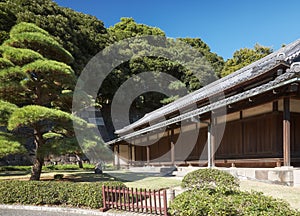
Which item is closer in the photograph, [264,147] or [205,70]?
[264,147]

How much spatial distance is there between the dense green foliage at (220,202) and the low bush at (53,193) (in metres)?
2.22

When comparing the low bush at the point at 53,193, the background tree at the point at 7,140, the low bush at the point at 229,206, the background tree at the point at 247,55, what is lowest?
the low bush at the point at 53,193

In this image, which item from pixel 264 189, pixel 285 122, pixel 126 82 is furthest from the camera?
pixel 126 82

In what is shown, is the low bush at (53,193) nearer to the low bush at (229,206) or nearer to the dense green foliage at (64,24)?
the low bush at (229,206)

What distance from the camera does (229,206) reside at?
14.6 ft

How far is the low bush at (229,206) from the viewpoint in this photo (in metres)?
4.14

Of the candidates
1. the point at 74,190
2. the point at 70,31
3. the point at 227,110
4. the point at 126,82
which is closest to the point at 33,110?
the point at 74,190

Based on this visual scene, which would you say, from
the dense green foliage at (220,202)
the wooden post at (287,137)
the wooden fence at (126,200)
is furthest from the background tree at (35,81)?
the wooden post at (287,137)

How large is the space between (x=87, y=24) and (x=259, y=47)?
64.0 ft

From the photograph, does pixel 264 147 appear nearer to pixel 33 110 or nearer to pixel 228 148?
pixel 228 148

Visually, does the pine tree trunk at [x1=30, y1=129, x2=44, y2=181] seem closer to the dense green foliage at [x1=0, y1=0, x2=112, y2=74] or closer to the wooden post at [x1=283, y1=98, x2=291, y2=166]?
the wooden post at [x1=283, y1=98, x2=291, y2=166]

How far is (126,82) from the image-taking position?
1253 inches

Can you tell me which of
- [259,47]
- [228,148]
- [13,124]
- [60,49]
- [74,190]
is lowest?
[74,190]

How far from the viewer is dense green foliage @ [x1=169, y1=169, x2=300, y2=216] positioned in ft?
13.8
